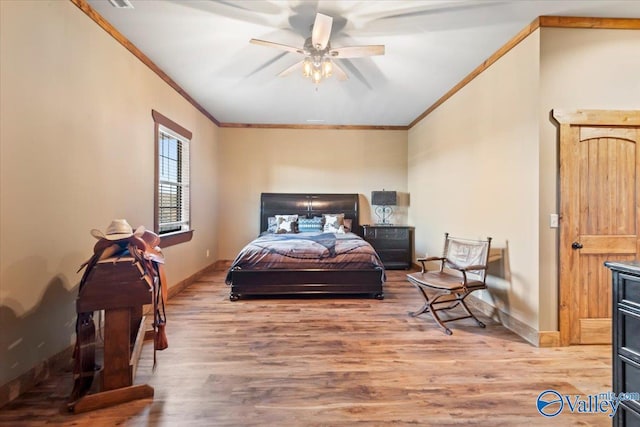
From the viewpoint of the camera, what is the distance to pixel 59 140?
84.8 inches

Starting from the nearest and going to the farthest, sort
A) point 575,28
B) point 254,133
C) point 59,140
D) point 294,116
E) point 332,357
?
point 59,140 → point 332,357 → point 575,28 → point 294,116 → point 254,133

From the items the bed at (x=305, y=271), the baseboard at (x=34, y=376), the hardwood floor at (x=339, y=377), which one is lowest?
the hardwood floor at (x=339, y=377)

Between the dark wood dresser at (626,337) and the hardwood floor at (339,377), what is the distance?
1.65 feet

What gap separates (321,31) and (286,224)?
11.1 ft

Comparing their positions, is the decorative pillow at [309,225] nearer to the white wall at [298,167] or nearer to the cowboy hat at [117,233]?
the white wall at [298,167]

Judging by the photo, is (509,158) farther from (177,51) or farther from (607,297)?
(177,51)

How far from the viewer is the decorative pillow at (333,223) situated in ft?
17.6

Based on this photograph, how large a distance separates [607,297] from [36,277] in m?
4.53

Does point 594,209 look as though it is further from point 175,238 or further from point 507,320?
point 175,238

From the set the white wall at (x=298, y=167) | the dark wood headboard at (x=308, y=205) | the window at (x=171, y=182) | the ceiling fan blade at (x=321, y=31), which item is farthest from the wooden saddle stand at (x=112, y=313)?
the white wall at (x=298, y=167)

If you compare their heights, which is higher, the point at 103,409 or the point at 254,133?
the point at 254,133

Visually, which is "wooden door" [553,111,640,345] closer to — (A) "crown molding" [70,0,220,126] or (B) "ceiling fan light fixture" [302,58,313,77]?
(B) "ceiling fan light fixture" [302,58,313,77]

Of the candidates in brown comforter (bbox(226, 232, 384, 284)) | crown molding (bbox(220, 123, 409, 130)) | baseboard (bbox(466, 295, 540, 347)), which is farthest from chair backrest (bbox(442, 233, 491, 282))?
crown molding (bbox(220, 123, 409, 130))

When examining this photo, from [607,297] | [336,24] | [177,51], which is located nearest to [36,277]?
[177,51]
